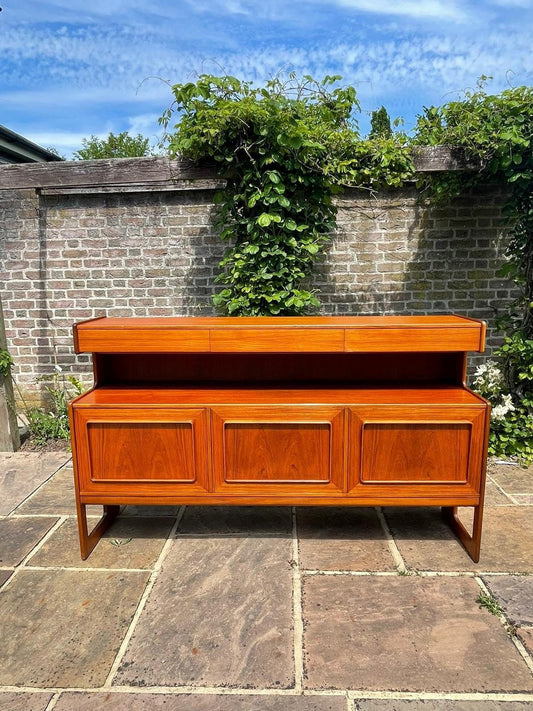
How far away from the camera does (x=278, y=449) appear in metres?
2.22

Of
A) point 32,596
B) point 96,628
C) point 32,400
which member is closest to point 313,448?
point 96,628

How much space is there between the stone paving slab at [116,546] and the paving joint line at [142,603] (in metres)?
0.03

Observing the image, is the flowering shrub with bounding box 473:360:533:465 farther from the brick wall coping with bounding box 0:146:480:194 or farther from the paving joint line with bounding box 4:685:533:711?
the paving joint line with bounding box 4:685:533:711

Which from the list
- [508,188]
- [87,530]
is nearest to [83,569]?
[87,530]

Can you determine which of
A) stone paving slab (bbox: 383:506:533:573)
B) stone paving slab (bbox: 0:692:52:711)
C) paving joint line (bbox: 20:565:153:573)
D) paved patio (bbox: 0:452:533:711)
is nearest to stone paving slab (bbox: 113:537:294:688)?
A: paved patio (bbox: 0:452:533:711)

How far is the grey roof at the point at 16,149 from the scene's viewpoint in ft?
20.0

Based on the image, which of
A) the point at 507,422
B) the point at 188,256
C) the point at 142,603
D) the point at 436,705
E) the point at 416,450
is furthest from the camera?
the point at 188,256

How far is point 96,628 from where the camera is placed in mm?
1871

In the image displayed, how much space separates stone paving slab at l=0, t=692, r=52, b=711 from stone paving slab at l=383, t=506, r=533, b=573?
156 centimetres

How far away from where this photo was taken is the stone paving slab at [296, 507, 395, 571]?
227 centimetres

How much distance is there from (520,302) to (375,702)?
2.97m

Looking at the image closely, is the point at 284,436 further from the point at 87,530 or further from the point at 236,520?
the point at 87,530

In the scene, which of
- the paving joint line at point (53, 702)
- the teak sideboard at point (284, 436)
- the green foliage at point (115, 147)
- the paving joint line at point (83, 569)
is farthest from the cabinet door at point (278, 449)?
the green foliage at point (115, 147)

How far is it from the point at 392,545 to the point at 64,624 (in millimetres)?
1531
